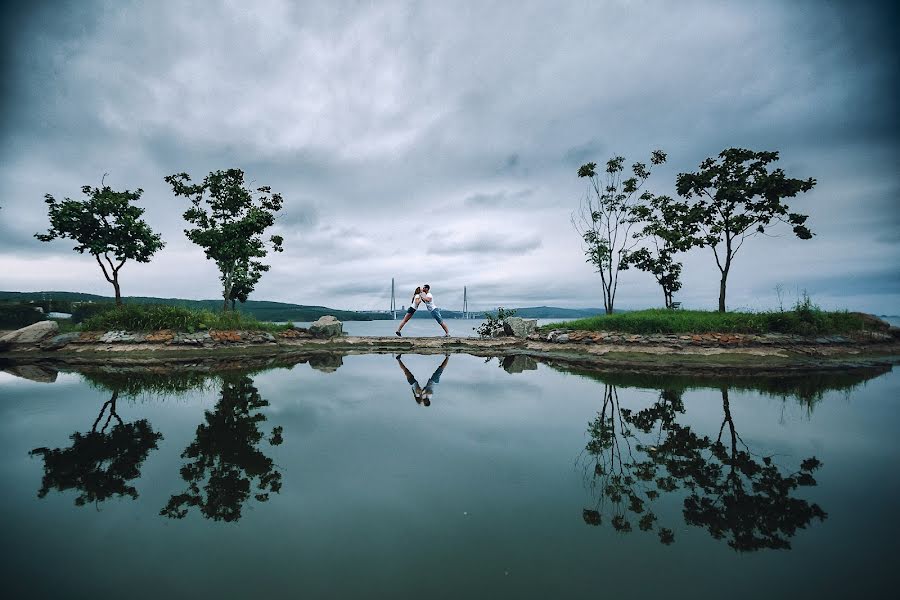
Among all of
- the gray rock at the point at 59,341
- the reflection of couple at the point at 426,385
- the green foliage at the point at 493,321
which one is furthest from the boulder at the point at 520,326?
the gray rock at the point at 59,341

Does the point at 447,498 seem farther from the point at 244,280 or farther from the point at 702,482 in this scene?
the point at 244,280

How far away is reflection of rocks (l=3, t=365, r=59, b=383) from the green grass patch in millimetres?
4186

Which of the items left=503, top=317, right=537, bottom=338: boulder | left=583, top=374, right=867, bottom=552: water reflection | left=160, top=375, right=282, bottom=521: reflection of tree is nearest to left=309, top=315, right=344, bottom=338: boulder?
left=503, top=317, right=537, bottom=338: boulder

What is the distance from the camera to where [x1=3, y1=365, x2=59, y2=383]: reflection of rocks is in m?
11.0

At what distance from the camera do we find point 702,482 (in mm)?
4523

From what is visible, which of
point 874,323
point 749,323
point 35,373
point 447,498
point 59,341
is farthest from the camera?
point 874,323

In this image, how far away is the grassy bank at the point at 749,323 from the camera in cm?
1689

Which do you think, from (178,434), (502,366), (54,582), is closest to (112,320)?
(178,434)

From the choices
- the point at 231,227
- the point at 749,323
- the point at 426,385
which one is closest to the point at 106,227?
the point at 231,227

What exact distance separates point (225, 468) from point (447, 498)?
3.01 metres

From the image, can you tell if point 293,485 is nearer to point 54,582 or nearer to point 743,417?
point 54,582

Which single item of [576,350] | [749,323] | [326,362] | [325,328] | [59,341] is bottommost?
[326,362]

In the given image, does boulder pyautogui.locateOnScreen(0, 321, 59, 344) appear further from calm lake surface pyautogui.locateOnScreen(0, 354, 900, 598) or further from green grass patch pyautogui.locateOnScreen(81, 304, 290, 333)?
calm lake surface pyautogui.locateOnScreen(0, 354, 900, 598)

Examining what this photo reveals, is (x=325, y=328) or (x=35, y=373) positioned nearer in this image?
(x=35, y=373)
